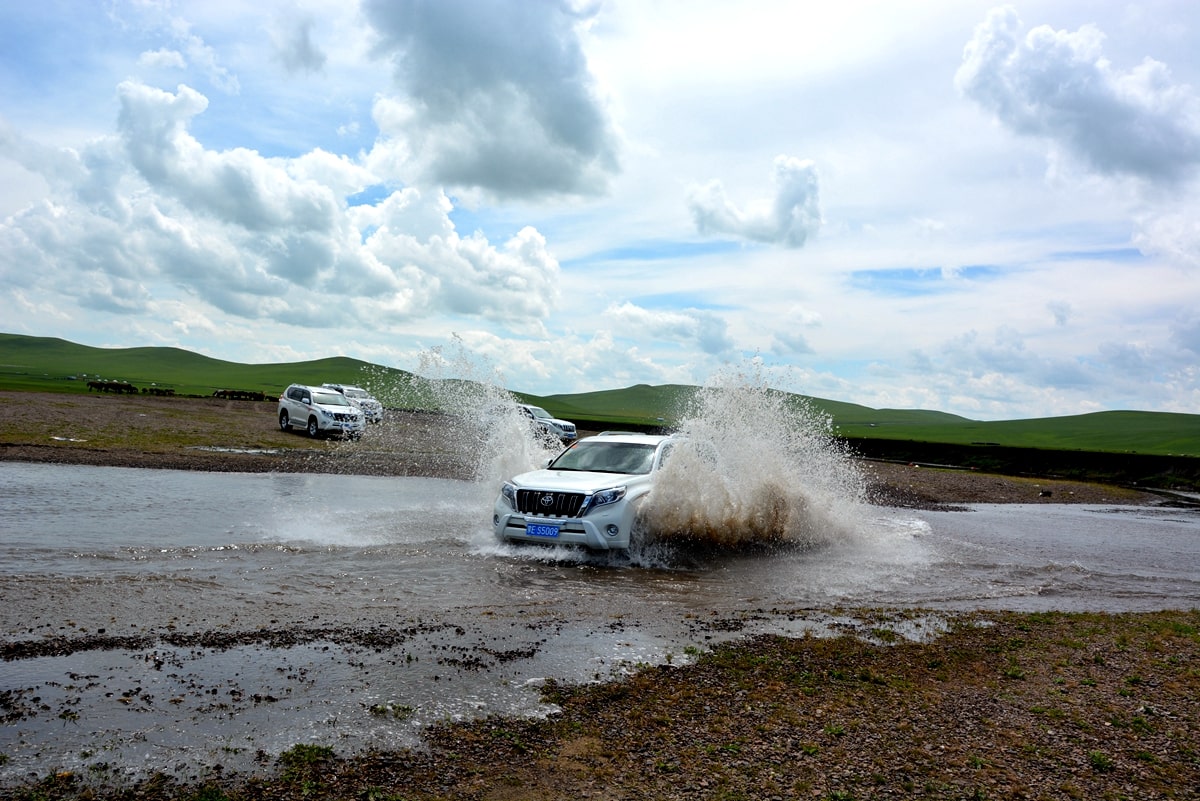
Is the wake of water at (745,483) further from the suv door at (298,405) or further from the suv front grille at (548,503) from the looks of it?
the suv door at (298,405)

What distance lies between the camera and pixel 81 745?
4586 mm

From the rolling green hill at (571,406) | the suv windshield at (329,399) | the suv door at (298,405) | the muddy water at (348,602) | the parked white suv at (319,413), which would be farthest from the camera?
the rolling green hill at (571,406)

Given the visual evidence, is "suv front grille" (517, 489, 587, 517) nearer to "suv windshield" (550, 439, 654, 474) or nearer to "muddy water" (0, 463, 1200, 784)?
"muddy water" (0, 463, 1200, 784)

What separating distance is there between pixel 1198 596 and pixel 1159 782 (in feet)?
29.5

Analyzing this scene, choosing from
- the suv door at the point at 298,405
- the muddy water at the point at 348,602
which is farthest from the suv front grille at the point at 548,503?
the suv door at the point at 298,405

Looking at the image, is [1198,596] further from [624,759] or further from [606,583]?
[624,759]

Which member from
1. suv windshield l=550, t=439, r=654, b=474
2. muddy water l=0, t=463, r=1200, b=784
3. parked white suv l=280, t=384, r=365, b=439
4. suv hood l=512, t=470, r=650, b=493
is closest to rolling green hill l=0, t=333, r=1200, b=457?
parked white suv l=280, t=384, r=365, b=439

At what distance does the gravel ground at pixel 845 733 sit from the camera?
4.38 metres

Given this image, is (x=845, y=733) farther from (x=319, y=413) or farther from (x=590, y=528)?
(x=319, y=413)

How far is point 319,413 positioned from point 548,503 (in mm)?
25277

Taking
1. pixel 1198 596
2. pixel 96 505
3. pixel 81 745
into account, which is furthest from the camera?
pixel 96 505

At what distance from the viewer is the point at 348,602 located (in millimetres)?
8547

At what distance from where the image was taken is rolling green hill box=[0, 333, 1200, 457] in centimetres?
9119

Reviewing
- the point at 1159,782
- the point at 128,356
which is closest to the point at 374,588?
the point at 1159,782
